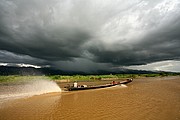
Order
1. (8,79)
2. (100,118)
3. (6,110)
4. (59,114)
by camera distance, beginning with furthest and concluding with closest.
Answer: (8,79) → (6,110) → (59,114) → (100,118)

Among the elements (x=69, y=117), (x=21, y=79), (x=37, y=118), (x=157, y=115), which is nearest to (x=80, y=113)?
(x=69, y=117)

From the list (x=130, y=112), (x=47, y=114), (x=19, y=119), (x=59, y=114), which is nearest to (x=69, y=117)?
(x=59, y=114)

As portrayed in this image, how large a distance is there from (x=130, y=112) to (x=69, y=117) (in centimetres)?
472

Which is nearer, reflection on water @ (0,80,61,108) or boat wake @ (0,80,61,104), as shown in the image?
reflection on water @ (0,80,61,108)

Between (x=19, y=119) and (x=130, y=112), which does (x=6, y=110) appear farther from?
(x=130, y=112)

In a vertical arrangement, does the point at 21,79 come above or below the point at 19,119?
above

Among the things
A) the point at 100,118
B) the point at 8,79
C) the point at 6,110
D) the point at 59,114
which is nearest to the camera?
the point at 100,118

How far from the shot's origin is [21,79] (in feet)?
159

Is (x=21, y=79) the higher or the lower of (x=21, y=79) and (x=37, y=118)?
the higher

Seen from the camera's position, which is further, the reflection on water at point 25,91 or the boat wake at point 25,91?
the boat wake at point 25,91

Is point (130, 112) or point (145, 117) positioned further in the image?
point (130, 112)

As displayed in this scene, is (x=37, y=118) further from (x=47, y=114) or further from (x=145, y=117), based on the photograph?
(x=145, y=117)

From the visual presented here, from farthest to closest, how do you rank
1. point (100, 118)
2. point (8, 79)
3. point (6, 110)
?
point (8, 79)
point (6, 110)
point (100, 118)

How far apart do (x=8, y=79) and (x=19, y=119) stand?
4112 centimetres
